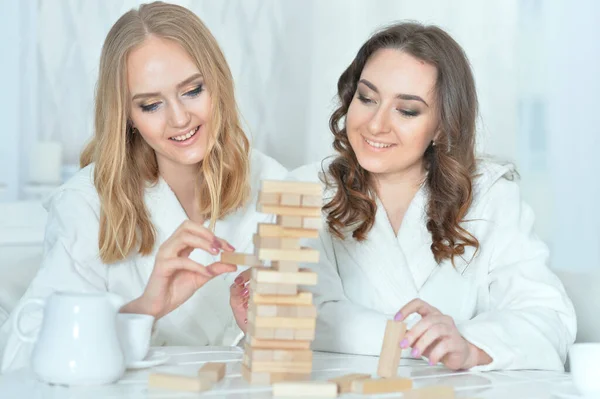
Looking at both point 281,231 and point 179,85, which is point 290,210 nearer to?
point 281,231

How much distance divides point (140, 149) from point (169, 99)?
8.9 inches

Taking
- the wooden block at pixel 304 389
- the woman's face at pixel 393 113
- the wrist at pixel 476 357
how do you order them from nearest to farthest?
the wooden block at pixel 304 389, the wrist at pixel 476 357, the woman's face at pixel 393 113

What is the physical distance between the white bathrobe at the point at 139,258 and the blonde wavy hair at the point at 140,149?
29mm

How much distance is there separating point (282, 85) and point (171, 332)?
158 cm

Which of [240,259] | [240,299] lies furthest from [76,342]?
[240,299]

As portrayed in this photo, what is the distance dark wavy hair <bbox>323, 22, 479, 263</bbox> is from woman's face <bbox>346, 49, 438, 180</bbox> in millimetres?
33

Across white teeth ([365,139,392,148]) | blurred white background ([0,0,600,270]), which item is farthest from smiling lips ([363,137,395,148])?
blurred white background ([0,0,600,270])

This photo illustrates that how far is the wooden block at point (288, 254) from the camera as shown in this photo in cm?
144

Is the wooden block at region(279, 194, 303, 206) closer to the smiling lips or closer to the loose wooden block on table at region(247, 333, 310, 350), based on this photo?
the loose wooden block on table at region(247, 333, 310, 350)

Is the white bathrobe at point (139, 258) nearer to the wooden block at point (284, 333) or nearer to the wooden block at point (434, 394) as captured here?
the wooden block at point (284, 333)

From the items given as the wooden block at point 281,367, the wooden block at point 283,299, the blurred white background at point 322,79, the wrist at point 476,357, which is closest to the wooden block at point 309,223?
the wooden block at point 283,299

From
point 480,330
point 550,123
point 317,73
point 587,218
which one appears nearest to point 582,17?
point 550,123

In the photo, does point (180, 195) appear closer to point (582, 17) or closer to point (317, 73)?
point (317, 73)

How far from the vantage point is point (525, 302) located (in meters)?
2.09
